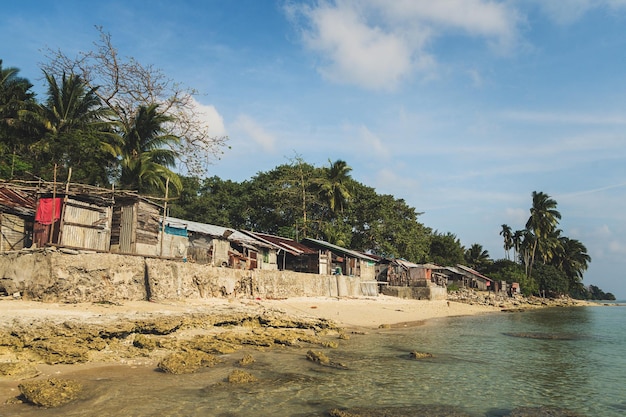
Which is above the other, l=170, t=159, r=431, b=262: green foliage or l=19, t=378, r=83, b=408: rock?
l=170, t=159, r=431, b=262: green foliage

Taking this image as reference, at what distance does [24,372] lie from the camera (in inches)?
327

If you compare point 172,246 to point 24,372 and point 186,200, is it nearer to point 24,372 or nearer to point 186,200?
point 24,372

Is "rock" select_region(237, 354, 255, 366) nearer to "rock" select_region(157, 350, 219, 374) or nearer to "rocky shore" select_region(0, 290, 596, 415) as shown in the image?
"rocky shore" select_region(0, 290, 596, 415)

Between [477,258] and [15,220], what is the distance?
66720 mm

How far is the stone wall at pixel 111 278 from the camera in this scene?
13.6m

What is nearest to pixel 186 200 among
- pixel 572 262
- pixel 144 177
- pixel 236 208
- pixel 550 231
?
pixel 236 208

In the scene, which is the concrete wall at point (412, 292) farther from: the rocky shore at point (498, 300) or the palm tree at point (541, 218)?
the palm tree at point (541, 218)

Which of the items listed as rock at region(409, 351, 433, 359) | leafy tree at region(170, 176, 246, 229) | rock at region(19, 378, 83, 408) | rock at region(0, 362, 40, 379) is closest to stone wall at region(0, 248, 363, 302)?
rock at region(0, 362, 40, 379)

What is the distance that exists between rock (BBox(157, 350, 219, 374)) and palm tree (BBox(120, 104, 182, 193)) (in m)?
16.1

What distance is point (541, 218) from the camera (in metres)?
64.8

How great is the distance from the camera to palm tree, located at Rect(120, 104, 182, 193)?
2488cm

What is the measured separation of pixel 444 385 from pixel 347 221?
36440mm

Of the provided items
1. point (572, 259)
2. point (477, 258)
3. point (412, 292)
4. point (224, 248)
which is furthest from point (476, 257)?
point (224, 248)

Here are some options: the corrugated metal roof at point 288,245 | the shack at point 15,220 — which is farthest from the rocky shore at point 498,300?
the shack at point 15,220
